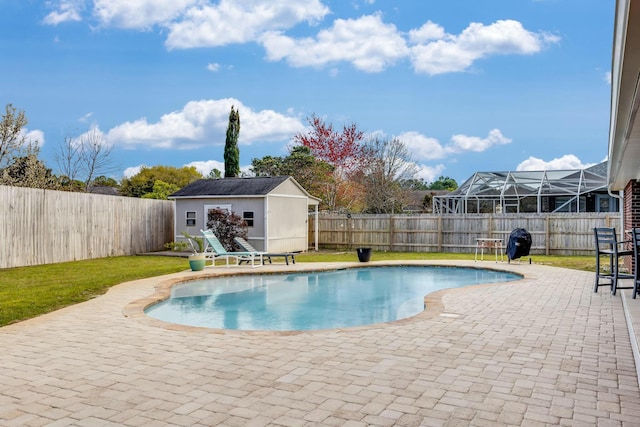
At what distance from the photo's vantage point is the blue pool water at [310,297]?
856cm

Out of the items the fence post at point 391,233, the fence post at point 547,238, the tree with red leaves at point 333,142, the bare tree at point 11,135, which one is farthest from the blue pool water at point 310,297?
the tree with red leaves at point 333,142

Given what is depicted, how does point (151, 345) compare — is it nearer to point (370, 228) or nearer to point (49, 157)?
point (370, 228)

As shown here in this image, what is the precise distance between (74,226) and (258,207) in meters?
6.52

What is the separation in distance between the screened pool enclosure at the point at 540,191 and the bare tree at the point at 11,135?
66.9 feet

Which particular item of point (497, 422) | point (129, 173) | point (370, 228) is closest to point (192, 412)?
point (497, 422)

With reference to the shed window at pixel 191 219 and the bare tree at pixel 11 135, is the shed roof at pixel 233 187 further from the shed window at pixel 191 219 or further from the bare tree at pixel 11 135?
the bare tree at pixel 11 135

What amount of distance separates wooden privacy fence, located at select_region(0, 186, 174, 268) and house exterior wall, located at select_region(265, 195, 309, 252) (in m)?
5.25

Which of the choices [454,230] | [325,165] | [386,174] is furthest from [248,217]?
[386,174]

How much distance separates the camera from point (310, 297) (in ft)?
35.9

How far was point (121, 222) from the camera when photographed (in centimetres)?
2020

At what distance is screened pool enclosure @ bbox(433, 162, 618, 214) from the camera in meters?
25.7

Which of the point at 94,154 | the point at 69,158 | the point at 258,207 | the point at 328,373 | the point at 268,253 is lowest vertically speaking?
the point at 328,373

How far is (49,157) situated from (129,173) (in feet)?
66.1

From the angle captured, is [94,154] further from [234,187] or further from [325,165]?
[325,165]
